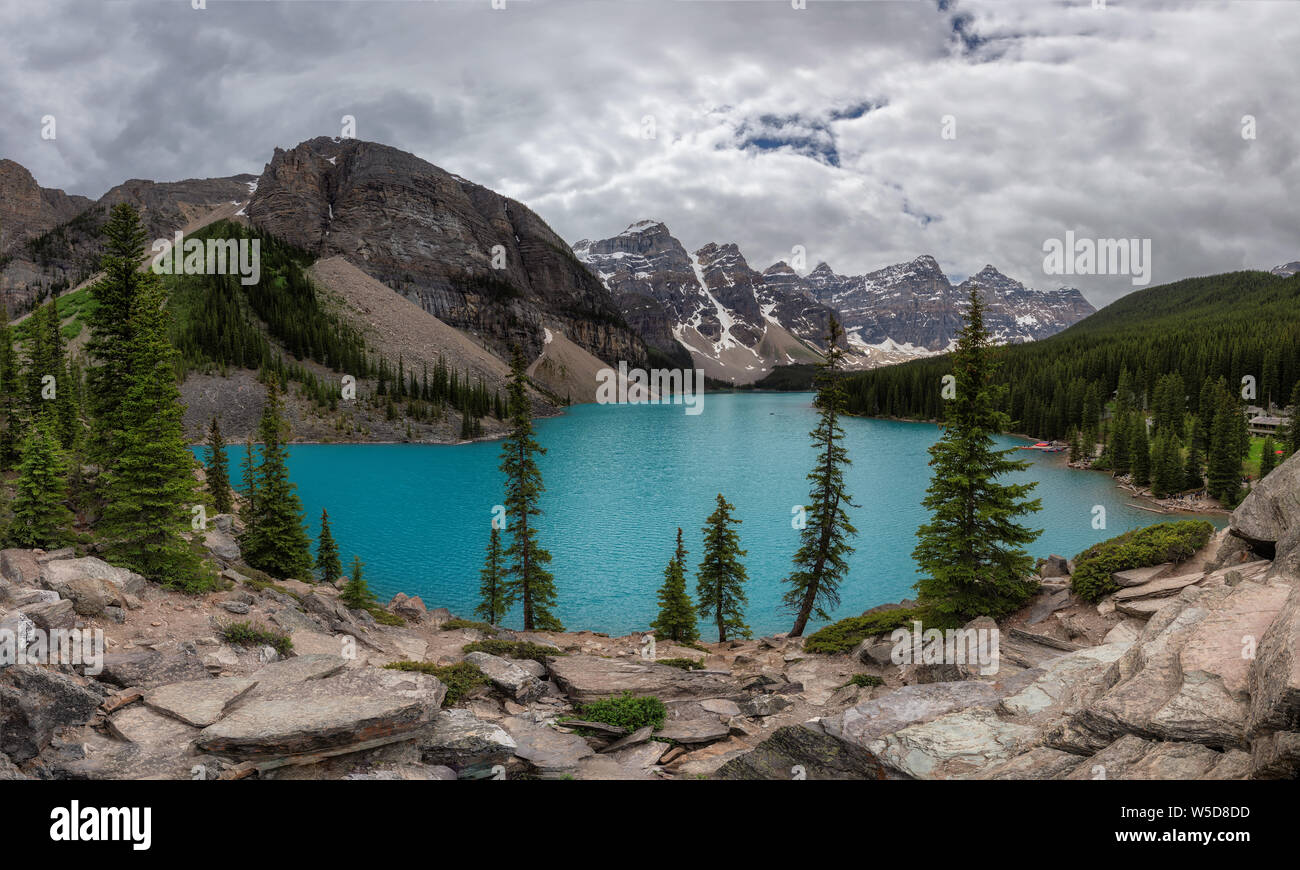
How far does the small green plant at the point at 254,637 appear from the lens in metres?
14.3

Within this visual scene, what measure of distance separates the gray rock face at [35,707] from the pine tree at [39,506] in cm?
1237

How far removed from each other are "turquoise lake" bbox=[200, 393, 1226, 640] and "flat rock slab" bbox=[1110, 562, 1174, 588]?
795 inches

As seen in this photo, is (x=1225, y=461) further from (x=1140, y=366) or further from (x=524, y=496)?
(x=524, y=496)

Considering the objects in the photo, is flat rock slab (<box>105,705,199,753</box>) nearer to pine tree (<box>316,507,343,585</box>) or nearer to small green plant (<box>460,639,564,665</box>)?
small green plant (<box>460,639,564,665</box>)

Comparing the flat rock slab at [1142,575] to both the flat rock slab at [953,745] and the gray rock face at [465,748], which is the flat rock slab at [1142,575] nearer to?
the flat rock slab at [953,745]

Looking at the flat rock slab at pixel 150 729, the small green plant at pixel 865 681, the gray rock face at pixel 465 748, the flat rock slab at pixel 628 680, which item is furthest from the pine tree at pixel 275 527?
the small green plant at pixel 865 681

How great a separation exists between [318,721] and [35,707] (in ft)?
13.8

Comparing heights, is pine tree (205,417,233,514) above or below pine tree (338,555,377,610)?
above

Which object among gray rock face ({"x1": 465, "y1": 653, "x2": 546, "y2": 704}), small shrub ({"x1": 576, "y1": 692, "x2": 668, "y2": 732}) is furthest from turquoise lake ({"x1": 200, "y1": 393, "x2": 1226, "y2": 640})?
small shrub ({"x1": 576, "y1": 692, "x2": 668, "y2": 732})

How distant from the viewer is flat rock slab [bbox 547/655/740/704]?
14453mm

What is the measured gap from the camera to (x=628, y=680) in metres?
15.2
